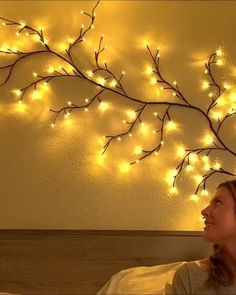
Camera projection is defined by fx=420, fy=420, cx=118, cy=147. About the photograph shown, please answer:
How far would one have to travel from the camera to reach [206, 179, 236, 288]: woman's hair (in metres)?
1.25

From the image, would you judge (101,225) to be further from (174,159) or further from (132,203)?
(174,159)


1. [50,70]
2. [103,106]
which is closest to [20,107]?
[50,70]

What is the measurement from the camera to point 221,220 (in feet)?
4.27

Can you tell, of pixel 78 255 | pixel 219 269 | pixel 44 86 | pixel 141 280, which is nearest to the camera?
pixel 219 269

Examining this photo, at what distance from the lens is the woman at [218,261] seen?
49.3 inches

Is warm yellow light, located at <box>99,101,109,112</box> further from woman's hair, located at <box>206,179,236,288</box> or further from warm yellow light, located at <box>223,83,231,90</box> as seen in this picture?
woman's hair, located at <box>206,179,236,288</box>

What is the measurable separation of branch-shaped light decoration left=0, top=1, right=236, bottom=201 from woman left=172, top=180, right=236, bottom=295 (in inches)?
14.0

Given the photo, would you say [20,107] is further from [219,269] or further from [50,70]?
[219,269]

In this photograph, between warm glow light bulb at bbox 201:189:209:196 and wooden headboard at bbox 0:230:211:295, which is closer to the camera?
wooden headboard at bbox 0:230:211:295

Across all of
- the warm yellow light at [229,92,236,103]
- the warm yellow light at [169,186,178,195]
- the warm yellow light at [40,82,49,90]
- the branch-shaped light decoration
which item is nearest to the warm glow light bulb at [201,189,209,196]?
the branch-shaped light decoration

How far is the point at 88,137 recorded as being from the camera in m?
1.68

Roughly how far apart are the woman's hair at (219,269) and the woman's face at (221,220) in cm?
3

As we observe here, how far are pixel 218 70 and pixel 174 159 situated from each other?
42 centimetres

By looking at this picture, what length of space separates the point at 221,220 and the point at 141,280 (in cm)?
38
